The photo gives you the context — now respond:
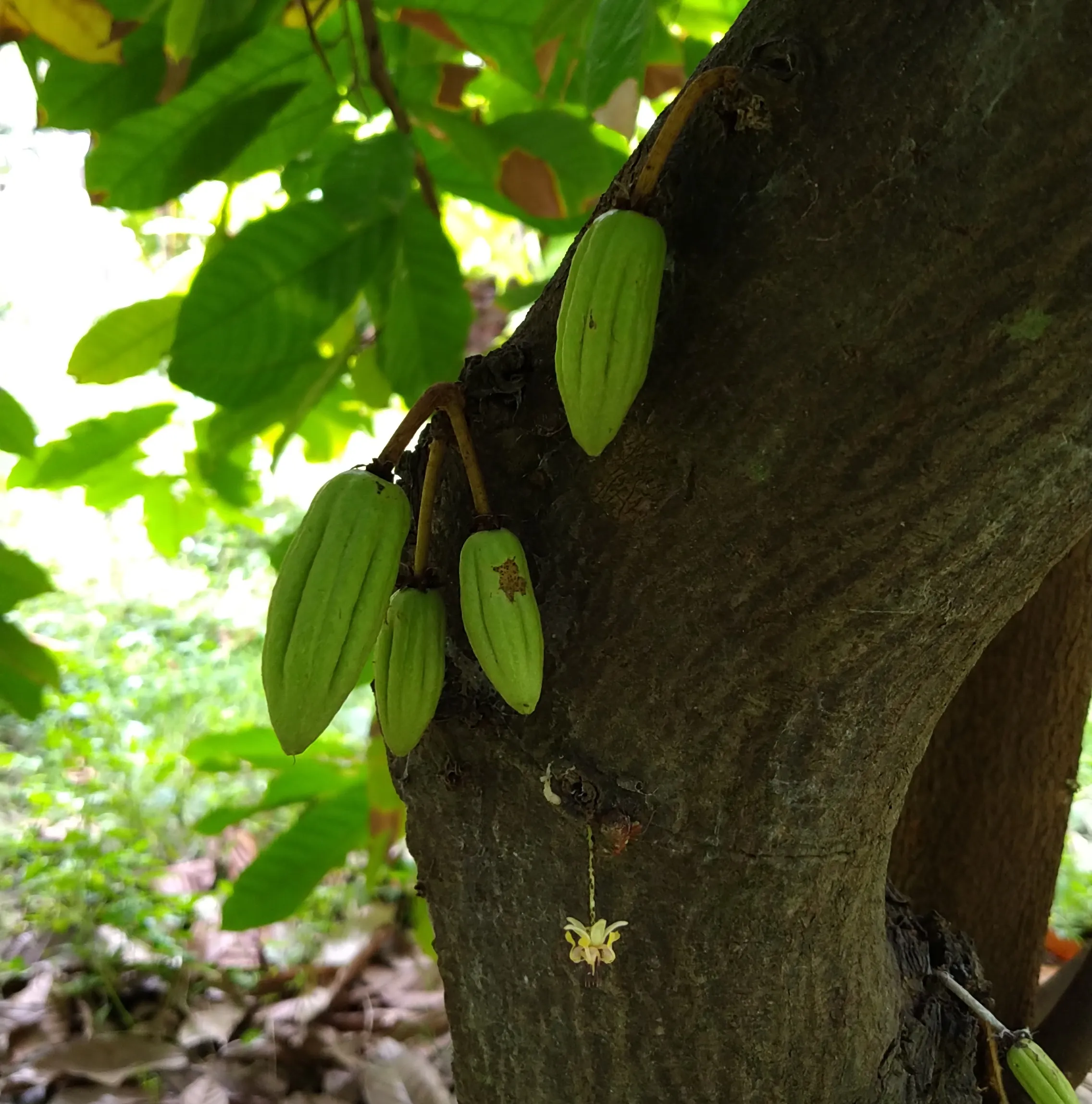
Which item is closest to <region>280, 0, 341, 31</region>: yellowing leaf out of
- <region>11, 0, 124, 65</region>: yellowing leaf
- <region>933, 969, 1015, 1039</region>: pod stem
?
<region>11, 0, 124, 65</region>: yellowing leaf

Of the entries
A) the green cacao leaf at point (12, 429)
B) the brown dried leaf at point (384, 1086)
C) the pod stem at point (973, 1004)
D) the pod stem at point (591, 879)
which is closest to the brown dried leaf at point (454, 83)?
the green cacao leaf at point (12, 429)

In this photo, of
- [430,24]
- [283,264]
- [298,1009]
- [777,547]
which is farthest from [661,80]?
[298,1009]

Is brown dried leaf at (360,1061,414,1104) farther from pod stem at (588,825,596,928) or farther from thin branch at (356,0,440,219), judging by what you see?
thin branch at (356,0,440,219)

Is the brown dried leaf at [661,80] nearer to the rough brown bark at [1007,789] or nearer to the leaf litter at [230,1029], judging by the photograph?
the rough brown bark at [1007,789]

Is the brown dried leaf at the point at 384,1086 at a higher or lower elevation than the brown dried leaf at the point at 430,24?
lower

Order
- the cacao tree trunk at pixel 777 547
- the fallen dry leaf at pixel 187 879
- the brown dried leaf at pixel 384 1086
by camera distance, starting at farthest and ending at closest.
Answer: the fallen dry leaf at pixel 187 879
the brown dried leaf at pixel 384 1086
the cacao tree trunk at pixel 777 547

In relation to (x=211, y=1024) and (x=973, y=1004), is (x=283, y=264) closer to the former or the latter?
(x=973, y=1004)

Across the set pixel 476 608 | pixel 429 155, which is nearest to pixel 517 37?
pixel 429 155
